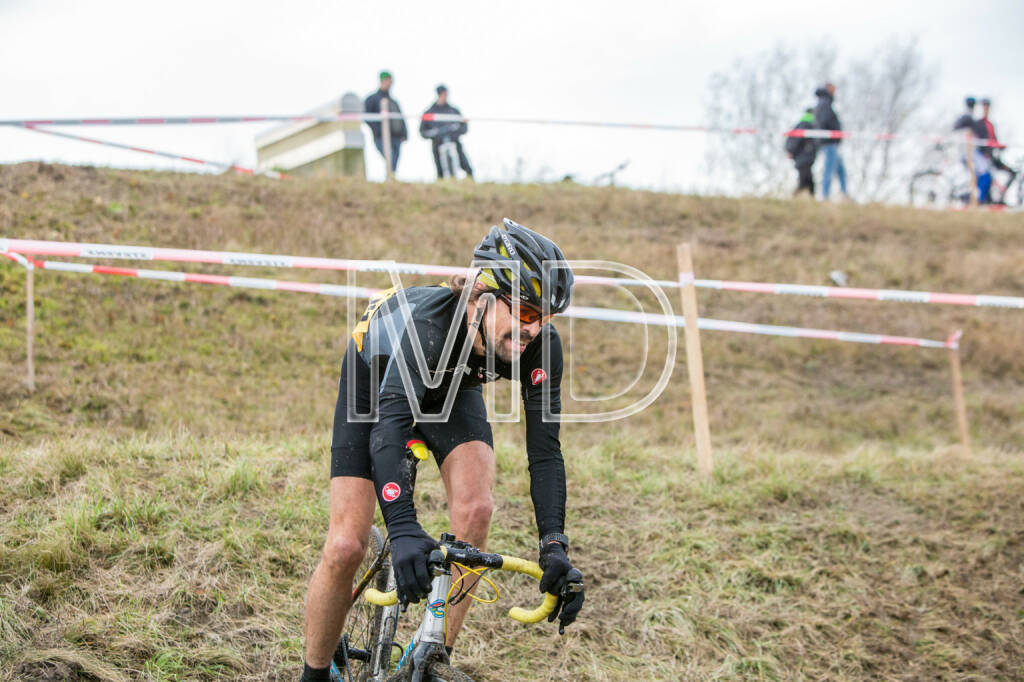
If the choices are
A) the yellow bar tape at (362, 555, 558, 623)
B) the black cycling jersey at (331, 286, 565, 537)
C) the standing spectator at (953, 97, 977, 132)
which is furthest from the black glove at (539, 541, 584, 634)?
the standing spectator at (953, 97, 977, 132)

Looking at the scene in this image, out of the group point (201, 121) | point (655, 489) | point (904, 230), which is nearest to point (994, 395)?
point (904, 230)

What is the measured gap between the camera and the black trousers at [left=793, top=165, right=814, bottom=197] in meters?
16.4

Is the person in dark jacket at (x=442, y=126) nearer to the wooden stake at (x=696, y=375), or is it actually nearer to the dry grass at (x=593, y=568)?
the wooden stake at (x=696, y=375)

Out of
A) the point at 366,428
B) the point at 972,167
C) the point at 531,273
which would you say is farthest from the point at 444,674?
the point at 972,167

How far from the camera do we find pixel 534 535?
5.24 meters

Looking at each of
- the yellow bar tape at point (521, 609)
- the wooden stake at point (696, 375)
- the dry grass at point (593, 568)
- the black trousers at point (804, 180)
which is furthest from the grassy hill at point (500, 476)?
the black trousers at point (804, 180)

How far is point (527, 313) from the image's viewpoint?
2.92 m

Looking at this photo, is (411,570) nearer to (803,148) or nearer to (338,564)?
(338,564)

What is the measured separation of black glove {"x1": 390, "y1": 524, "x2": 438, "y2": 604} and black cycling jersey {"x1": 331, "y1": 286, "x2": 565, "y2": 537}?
0.33 m

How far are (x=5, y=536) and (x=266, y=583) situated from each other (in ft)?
4.66

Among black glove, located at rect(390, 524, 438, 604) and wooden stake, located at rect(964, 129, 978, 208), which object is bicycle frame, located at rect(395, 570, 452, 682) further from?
wooden stake, located at rect(964, 129, 978, 208)

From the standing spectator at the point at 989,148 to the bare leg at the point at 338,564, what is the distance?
55.9 ft

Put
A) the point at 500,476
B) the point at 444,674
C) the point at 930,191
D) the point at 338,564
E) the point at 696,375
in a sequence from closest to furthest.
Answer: the point at 444,674, the point at 338,564, the point at 500,476, the point at 696,375, the point at 930,191

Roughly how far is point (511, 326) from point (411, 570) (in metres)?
1.01
